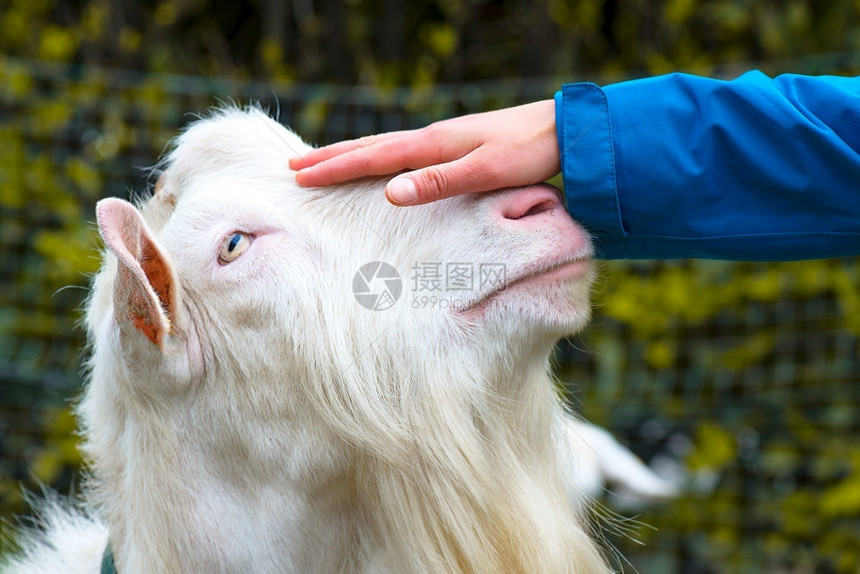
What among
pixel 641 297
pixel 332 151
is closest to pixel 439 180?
pixel 332 151

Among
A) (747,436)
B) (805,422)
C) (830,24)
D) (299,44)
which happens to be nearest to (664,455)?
(747,436)

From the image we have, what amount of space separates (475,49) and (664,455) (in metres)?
2.27

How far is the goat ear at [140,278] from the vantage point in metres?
1.54

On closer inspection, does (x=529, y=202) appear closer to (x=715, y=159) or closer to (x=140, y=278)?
(x=715, y=159)

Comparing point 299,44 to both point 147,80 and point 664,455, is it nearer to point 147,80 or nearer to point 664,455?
point 147,80

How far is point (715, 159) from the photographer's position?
160 centimetres

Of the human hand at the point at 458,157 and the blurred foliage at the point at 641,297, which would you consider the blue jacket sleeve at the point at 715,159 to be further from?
the blurred foliage at the point at 641,297

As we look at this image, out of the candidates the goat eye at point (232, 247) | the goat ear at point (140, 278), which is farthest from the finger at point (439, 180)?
the goat ear at point (140, 278)

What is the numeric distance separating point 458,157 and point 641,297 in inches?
109

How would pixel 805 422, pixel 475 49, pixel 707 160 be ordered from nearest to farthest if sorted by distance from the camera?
pixel 707 160
pixel 805 422
pixel 475 49

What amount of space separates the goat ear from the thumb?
42 cm

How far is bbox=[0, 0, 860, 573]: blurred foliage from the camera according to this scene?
405 cm

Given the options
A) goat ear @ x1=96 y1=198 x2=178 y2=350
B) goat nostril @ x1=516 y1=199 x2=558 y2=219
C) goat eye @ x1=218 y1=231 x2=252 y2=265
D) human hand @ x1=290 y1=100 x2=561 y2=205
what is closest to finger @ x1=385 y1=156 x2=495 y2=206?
human hand @ x1=290 y1=100 x2=561 y2=205

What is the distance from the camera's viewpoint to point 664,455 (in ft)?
14.4
